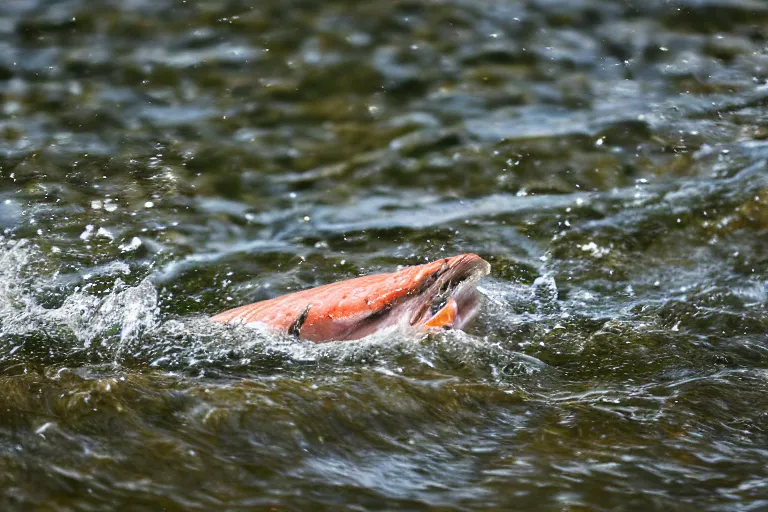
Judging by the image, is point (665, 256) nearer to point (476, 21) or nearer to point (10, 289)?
point (476, 21)

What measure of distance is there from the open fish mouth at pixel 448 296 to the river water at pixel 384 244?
108mm

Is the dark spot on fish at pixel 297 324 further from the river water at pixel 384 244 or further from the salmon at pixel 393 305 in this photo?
the river water at pixel 384 244

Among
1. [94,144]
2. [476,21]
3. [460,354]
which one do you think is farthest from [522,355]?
[476,21]

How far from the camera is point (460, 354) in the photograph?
137 inches

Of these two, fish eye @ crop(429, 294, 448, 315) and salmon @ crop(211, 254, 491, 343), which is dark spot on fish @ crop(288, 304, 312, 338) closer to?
salmon @ crop(211, 254, 491, 343)

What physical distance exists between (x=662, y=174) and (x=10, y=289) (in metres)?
4.27

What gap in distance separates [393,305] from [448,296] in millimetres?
248

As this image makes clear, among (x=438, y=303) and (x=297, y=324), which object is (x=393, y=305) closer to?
(x=438, y=303)

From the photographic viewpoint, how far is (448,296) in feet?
12.0

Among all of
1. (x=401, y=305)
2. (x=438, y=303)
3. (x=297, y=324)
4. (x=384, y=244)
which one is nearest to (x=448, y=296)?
(x=438, y=303)

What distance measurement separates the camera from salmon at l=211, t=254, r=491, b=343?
3.58 meters

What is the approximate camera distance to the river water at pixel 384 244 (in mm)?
2602

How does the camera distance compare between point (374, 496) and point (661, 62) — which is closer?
point (374, 496)

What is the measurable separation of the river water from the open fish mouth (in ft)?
0.35
